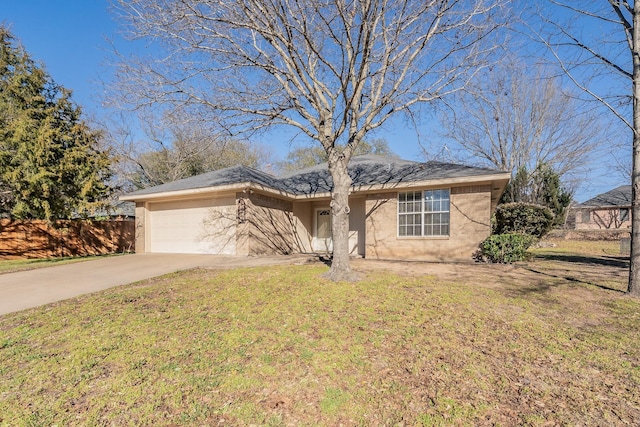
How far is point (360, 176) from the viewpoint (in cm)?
1252

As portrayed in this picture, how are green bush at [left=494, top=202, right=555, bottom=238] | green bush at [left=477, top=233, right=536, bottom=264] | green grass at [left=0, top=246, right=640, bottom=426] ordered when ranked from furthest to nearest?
green bush at [left=494, top=202, right=555, bottom=238], green bush at [left=477, top=233, right=536, bottom=264], green grass at [left=0, top=246, right=640, bottom=426]

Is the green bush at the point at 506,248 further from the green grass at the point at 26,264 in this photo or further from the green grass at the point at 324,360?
the green grass at the point at 26,264

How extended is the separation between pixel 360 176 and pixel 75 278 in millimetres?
9717

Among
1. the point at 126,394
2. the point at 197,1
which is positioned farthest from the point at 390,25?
the point at 126,394

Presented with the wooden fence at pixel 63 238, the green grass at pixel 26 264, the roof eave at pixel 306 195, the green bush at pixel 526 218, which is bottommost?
the green grass at pixel 26 264

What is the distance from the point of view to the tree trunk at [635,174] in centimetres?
572

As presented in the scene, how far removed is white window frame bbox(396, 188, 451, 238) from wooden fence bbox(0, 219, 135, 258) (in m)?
13.1

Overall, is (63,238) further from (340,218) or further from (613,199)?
(613,199)

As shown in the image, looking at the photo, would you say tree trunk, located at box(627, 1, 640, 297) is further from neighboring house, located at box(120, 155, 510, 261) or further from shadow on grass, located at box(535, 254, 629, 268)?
shadow on grass, located at box(535, 254, 629, 268)

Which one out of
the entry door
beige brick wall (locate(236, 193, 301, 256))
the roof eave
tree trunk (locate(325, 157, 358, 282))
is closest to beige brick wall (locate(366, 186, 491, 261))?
the roof eave

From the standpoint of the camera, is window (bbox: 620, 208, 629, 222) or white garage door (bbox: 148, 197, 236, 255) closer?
white garage door (bbox: 148, 197, 236, 255)

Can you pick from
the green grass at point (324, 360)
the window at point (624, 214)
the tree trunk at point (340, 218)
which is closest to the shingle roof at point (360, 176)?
the tree trunk at point (340, 218)

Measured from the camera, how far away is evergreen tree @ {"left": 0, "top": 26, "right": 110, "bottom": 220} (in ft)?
36.7

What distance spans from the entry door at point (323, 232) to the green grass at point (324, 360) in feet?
26.9
